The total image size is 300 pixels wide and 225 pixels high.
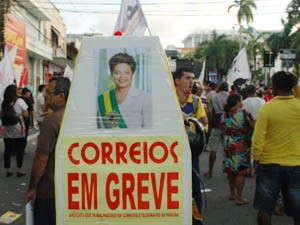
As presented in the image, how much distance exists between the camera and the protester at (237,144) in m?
6.36

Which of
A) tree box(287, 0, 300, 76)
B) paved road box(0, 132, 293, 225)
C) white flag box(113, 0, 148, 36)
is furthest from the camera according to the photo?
tree box(287, 0, 300, 76)

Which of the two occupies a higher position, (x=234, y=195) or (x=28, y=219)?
(x=28, y=219)

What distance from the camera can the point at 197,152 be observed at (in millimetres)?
3355

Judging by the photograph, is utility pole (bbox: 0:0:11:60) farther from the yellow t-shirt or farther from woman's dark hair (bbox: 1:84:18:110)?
the yellow t-shirt

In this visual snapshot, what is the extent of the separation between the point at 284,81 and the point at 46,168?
2.21m

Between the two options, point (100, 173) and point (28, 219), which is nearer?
point (100, 173)

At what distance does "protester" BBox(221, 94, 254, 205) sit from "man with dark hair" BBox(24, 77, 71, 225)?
3.33m

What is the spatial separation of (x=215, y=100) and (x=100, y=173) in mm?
6652

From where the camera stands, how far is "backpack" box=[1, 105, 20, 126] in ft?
27.3

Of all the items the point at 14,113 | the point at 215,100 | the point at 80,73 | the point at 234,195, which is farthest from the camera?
the point at 215,100

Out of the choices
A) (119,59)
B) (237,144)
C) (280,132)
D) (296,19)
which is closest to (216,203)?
(237,144)

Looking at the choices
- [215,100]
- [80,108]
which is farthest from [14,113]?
[80,108]

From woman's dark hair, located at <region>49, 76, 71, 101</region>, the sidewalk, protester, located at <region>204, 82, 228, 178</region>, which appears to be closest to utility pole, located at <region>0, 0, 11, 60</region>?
the sidewalk

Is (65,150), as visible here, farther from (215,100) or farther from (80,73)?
(215,100)
